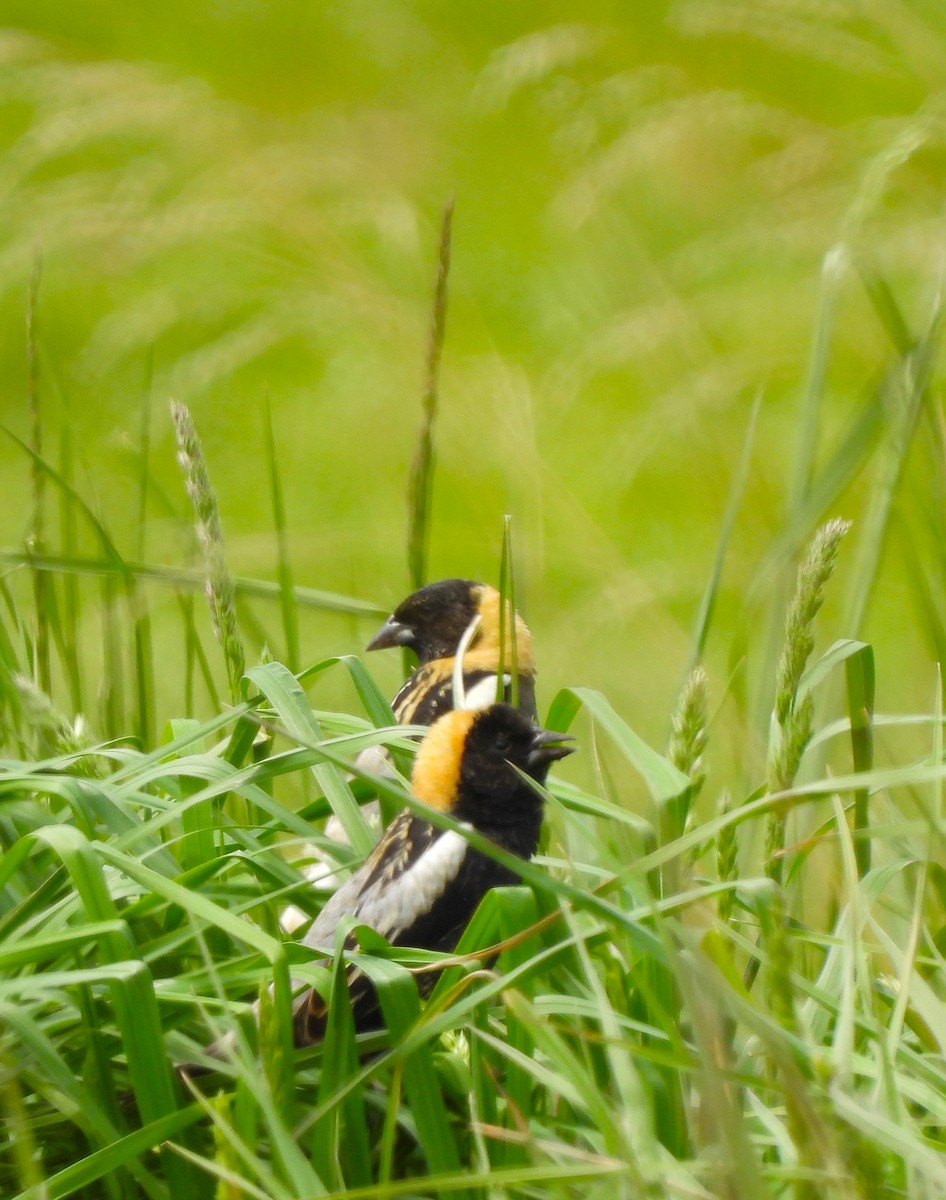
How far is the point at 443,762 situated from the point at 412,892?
264 mm

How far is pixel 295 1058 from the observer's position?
141 centimetres

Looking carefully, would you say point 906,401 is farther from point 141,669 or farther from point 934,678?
point 141,669

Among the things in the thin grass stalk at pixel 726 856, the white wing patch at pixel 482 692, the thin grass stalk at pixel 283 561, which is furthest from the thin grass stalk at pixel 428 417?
the white wing patch at pixel 482 692

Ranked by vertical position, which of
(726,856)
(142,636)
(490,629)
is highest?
(142,636)

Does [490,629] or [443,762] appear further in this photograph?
[490,629]

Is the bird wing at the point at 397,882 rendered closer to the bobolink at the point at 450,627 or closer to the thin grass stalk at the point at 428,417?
the thin grass stalk at the point at 428,417

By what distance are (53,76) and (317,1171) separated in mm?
1650

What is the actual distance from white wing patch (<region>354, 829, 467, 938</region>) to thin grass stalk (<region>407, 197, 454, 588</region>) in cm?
35

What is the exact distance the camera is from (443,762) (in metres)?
2.06

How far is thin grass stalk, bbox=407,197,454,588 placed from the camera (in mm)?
1895

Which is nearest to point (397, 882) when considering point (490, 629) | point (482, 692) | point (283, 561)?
point (283, 561)

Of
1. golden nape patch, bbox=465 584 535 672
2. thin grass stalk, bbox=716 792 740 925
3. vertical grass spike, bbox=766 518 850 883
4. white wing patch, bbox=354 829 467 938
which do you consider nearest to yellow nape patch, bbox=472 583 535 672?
golden nape patch, bbox=465 584 535 672

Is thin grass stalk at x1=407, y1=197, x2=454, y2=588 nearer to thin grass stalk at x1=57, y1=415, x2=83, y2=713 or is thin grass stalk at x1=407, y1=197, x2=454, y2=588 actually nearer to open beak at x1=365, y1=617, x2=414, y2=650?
thin grass stalk at x1=57, y1=415, x2=83, y2=713

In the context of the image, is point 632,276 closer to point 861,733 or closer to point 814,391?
point 814,391
